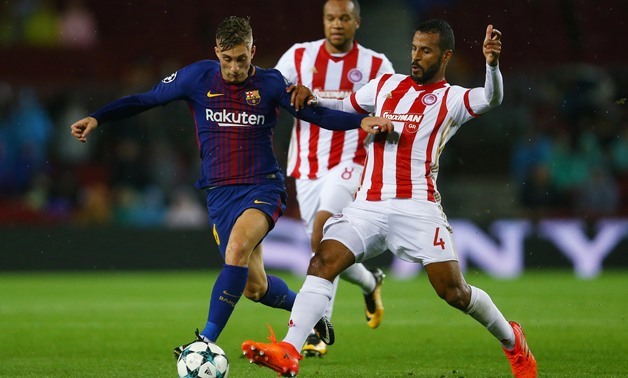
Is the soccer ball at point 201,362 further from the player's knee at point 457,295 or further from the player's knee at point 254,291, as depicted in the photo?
the player's knee at point 457,295

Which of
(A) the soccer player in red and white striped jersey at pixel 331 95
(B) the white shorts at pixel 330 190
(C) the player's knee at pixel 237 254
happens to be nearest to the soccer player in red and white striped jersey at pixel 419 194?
(C) the player's knee at pixel 237 254

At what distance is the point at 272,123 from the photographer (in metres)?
6.76

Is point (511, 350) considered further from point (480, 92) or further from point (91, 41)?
point (91, 41)

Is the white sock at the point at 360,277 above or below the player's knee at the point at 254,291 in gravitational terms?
below

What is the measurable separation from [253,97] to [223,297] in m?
1.25

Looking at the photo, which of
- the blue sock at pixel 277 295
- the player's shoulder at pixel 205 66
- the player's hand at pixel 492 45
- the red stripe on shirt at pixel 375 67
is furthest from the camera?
the red stripe on shirt at pixel 375 67

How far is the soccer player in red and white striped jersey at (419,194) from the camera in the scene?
19.9ft

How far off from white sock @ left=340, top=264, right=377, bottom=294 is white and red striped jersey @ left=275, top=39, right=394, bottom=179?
0.74 m

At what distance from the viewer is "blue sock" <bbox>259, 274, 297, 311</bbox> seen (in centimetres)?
702

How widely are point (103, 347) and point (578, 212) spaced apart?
27.0ft

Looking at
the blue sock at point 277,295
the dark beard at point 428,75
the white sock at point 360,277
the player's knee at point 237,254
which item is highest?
the dark beard at point 428,75

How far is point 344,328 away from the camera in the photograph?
9094 mm

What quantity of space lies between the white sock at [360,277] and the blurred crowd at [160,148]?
6.45 meters

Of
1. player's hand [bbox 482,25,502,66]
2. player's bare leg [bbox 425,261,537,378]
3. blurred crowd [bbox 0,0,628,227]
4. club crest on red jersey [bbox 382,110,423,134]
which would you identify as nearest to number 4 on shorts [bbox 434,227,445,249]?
player's bare leg [bbox 425,261,537,378]
